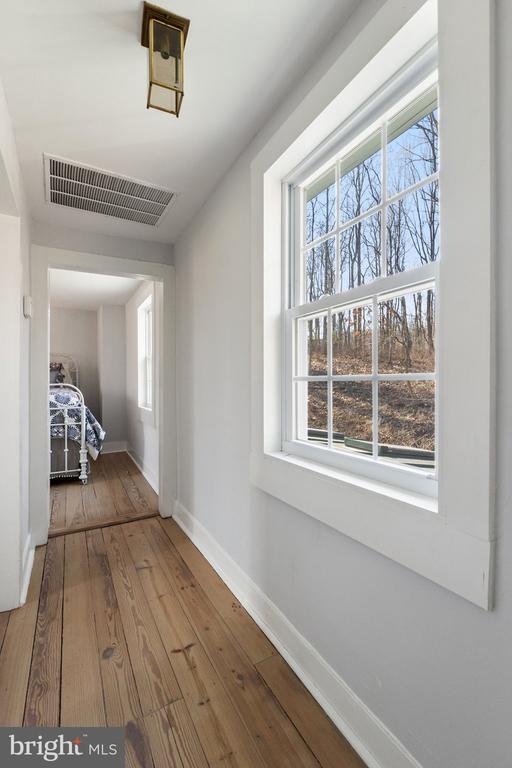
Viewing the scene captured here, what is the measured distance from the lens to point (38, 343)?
2572mm

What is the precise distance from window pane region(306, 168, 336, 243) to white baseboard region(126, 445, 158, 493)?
312 cm

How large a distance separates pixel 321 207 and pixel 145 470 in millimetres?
3764

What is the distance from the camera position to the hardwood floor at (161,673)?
1151 millimetres

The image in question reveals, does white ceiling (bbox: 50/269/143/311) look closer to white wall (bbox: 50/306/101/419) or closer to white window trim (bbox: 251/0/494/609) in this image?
white wall (bbox: 50/306/101/419)

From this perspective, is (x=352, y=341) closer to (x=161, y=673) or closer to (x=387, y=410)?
(x=387, y=410)

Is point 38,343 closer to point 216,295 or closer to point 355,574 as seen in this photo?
point 216,295

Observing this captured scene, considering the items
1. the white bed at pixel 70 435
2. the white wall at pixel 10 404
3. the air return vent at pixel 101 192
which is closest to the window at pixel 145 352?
the white bed at pixel 70 435

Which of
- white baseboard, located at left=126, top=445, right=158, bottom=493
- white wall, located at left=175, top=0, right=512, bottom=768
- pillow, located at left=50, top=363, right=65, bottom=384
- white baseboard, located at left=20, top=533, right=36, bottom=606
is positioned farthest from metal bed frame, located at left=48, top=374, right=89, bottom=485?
white wall, located at left=175, top=0, right=512, bottom=768

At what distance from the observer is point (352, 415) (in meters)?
1.30

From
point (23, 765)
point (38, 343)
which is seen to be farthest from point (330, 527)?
point (38, 343)

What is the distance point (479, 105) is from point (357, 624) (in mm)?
1461

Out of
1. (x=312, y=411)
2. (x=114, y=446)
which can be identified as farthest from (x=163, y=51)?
(x=114, y=446)

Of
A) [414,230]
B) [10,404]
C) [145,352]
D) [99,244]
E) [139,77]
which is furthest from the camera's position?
[145,352]

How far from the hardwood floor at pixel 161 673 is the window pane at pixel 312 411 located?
96 cm
